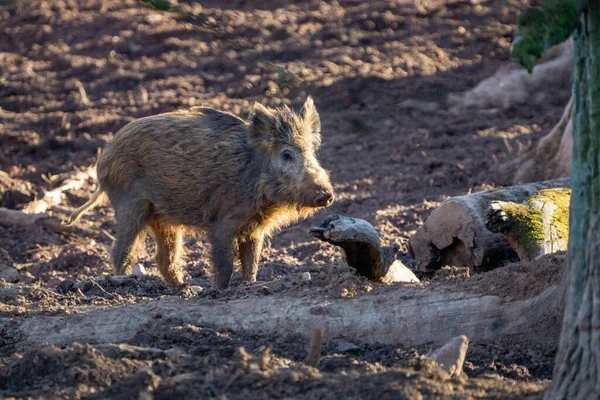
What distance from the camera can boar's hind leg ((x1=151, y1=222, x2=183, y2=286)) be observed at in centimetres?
794

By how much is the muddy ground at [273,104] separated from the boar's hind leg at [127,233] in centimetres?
59

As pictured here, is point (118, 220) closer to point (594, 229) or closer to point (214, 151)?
point (214, 151)

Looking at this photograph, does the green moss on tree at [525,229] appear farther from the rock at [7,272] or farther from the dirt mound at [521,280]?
the rock at [7,272]

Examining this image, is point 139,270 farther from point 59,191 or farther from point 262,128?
point 59,191

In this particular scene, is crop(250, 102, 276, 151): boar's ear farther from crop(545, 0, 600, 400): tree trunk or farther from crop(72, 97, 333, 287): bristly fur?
crop(545, 0, 600, 400): tree trunk

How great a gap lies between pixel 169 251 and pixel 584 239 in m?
4.78

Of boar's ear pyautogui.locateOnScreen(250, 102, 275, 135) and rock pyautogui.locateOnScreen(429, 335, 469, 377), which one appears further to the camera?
boar's ear pyautogui.locateOnScreen(250, 102, 275, 135)

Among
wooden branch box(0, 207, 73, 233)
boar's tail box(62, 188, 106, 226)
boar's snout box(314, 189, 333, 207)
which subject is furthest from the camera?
wooden branch box(0, 207, 73, 233)

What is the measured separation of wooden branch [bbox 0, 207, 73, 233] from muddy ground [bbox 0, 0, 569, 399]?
12 cm

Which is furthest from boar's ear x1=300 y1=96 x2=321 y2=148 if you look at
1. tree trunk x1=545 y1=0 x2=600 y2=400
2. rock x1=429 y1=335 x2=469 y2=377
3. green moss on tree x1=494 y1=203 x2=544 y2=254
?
tree trunk x1=545 y1=0 x2=600 y2=400

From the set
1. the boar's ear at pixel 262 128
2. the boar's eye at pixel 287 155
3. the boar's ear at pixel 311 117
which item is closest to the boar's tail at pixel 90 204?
the boar's ear at pixel 262 128

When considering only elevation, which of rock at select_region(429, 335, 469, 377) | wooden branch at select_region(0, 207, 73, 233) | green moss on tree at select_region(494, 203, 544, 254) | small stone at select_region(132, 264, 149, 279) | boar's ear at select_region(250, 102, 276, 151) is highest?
boar's ear at select_region(250, 102, 276, 151)

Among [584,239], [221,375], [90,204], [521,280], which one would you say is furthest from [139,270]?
[584,239]

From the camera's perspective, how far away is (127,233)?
7.75 metres
